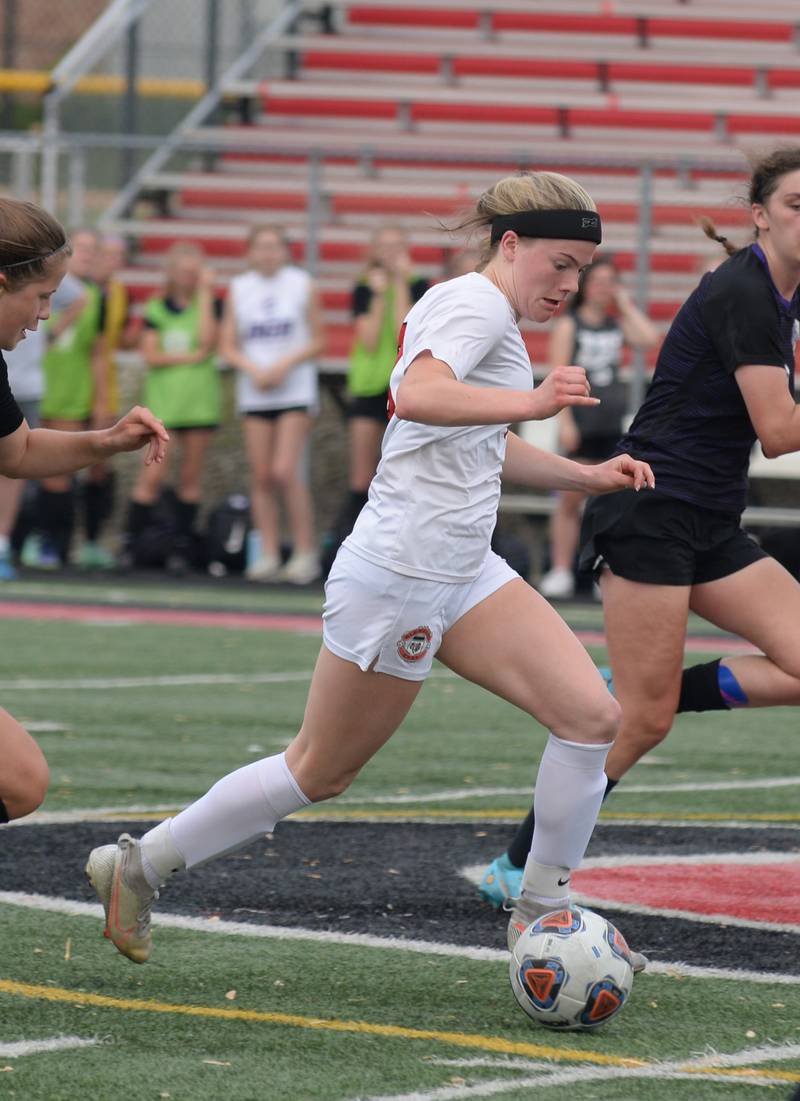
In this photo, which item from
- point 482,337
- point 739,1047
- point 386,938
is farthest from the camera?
point 386,938

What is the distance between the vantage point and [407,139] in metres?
20.8

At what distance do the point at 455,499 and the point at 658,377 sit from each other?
1.15 meters

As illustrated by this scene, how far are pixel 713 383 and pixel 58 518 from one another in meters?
11.6

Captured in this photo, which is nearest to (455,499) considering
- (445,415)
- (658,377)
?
(445,415)

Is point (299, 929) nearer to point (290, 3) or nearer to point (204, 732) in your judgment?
point (204, 732)

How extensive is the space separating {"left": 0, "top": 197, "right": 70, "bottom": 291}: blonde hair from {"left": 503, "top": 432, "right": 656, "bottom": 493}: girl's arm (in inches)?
50.2

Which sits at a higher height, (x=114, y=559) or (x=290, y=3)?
(x=290, y=3)

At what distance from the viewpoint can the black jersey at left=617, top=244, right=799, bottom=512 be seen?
5.57 metres

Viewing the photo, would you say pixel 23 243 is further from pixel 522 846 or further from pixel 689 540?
pixel 522 846

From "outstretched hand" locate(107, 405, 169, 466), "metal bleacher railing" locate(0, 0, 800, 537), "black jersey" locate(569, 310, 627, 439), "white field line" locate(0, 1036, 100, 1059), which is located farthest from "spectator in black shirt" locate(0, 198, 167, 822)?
"metal bleacher railing" locate(0, 0, 800, 537)

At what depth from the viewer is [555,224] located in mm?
5059

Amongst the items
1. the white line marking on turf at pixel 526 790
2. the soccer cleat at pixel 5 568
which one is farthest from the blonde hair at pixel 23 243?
the soccer cleat at pixel 5 568

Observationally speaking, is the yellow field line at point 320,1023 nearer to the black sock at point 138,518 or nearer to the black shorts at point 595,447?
the black shorts at point 595,447

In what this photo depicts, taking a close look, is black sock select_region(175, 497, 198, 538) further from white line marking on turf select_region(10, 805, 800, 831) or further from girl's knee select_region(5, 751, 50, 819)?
girl's knee select_region(5, 751, 50, 819)
